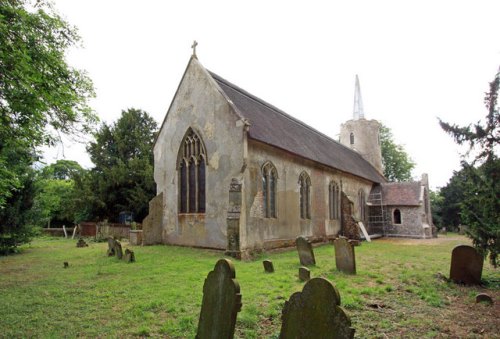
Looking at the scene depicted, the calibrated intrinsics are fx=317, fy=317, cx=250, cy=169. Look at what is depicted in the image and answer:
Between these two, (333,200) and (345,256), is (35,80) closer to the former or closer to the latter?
(345,256)

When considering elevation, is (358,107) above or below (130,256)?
above

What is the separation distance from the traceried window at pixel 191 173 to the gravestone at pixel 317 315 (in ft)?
38.5

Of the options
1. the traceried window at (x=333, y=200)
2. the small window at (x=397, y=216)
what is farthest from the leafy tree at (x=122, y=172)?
the small window at (x=397, y=216)

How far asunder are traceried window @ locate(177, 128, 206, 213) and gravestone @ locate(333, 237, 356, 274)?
7.18 metres

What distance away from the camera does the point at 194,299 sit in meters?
6.86

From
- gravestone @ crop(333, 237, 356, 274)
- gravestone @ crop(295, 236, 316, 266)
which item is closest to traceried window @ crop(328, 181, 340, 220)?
gravestone @ crop(295, 236, 316, 266)

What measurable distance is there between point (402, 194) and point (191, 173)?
21.9 m

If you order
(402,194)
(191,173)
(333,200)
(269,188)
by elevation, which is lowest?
(333,200)

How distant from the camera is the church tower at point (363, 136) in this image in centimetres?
3803

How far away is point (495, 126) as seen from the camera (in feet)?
22.3

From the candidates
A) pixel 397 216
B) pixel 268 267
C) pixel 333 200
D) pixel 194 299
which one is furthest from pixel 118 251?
pixel 397 216

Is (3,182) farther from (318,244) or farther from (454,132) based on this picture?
(318,244)

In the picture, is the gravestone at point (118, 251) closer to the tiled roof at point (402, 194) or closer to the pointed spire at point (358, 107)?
the tiled roof at point (402, 194)

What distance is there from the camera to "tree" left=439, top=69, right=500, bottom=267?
662 centimetres
